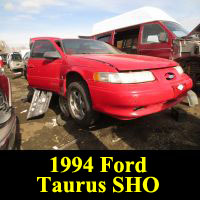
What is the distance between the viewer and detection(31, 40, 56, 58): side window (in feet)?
11.5

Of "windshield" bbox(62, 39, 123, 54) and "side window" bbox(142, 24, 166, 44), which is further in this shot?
"side window" bbox(142, 24, 166, 44)

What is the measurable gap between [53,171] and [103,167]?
0.53 m

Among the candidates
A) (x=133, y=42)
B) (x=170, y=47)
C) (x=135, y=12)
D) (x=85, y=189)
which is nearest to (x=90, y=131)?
(x=85, y=189)

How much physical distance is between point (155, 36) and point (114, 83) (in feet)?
11.4

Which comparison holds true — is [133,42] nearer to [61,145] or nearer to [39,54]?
[39,54]

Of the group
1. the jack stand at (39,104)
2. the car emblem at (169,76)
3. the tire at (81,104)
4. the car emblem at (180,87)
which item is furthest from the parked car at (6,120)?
the car emblem at (180,87)

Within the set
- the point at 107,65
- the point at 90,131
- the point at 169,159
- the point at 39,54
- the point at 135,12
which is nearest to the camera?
the point at 169,159

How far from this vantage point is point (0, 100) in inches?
72.6

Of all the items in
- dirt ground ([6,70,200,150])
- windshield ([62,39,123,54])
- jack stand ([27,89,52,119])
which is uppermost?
windshield ([62,39,123,54])

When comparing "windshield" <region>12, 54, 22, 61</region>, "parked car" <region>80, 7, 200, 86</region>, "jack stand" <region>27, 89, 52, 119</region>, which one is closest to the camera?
"jack stand" <region>27, 89, 52, 119</region>

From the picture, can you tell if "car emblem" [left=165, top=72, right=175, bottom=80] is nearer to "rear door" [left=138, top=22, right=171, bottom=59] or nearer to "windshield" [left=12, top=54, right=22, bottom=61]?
"rear door" [left=138, top=22, right=171, bottom=59]

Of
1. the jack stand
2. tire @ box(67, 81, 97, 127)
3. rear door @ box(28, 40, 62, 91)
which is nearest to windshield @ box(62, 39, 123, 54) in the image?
rear door @ box(28, 40, 62, 91)

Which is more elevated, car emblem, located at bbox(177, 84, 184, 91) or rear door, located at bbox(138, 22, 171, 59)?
rear door, located at bbox(138, 22, 171, 59)

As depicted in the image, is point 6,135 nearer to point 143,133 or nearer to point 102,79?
point 102,79
